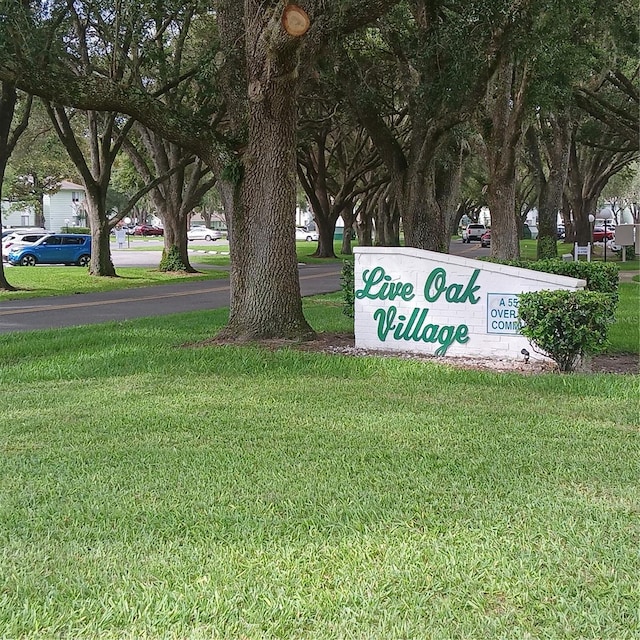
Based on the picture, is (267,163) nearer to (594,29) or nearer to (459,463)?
(459,463)

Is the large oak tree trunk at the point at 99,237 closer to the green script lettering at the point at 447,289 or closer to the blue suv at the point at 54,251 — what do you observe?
the blue suv at the point at 54,251

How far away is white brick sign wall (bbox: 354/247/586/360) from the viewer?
29.1ft

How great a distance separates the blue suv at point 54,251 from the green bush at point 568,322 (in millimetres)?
29193

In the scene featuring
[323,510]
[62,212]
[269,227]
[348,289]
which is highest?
[62,212]

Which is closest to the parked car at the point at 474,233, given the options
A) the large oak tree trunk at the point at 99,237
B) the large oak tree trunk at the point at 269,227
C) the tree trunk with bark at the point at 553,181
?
the tree trunk with bark at the point at 553,181

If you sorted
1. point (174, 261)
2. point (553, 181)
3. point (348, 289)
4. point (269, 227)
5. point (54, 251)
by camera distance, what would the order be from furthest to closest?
1. point (54, 251)
2. point (174, 261)
3. point (553, 181)
4. point (348, 289)
5. point (269, 227)

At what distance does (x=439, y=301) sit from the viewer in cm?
933

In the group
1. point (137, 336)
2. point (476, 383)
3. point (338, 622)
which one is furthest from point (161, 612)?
point (137, 336)

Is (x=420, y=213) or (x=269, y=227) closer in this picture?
(x=269, y=227)

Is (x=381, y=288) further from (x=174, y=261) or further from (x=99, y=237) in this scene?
(x=174, y=261)

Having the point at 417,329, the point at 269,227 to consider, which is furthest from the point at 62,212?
the point at 417,329

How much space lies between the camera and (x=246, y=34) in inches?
397

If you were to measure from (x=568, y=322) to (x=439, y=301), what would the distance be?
1.87 metres

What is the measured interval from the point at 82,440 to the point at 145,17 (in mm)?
15448
